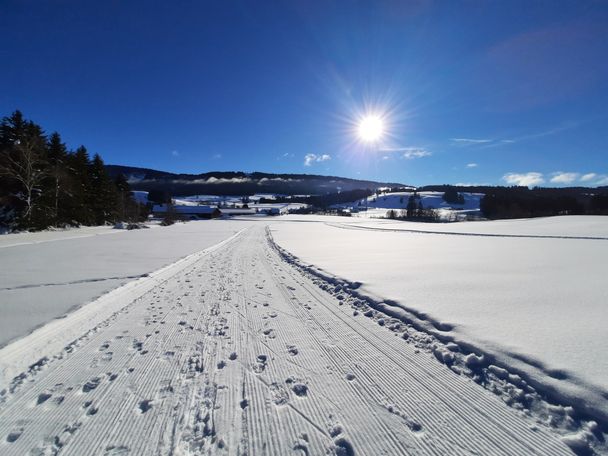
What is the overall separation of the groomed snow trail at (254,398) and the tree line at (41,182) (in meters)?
30.4

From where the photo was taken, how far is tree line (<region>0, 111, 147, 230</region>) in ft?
82.7

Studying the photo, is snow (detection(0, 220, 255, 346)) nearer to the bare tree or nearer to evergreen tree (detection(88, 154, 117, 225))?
the bare tree

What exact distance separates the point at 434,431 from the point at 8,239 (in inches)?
1056

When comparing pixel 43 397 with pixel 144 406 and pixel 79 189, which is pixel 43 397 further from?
pixel 79 189

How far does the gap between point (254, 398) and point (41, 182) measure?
3633 cm

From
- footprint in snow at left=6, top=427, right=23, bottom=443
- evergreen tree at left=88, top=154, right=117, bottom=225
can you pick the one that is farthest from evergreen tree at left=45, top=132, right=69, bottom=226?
footprint in snow at left=6, top=427, right=23, bottom=443

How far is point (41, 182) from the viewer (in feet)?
92.0

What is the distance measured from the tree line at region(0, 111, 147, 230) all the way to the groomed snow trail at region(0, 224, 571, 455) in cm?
3035

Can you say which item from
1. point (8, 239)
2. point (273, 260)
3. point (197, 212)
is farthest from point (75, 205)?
point (197, 212)

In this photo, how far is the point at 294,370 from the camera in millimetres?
3162

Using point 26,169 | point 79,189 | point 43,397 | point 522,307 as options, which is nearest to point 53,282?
point 43,397

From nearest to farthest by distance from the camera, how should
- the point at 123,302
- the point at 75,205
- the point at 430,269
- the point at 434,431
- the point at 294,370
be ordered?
the point at 434,431
the point at 294,370
the point at 123,302
the point at 430,269
the point at 75,205

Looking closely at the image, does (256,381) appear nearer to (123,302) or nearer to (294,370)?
(294,370)

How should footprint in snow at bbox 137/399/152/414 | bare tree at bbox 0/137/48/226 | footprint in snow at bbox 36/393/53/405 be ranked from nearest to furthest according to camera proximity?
footprint in snow at bbox 137/399/152/414, footprint in snow at bbox 36/393/53/405, bare tree at bbox 0/137/48/226
